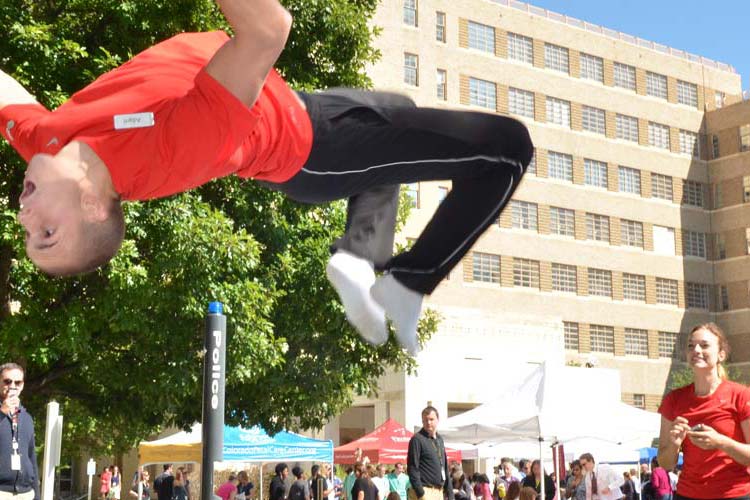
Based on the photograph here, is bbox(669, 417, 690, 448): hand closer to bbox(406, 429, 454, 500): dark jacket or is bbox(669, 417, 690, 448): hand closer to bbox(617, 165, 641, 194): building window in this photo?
bbox(406, 429, 454, 500): dark jacket

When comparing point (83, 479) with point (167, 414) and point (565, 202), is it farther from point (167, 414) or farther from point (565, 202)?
point (167, 414)

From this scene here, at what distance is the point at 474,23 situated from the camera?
51.4 metres

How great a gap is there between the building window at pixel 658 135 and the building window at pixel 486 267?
543 inches

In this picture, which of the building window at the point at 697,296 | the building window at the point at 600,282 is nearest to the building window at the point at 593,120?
the building window at the point at 600,282

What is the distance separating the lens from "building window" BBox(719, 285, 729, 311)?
191ft

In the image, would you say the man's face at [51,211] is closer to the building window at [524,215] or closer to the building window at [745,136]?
the building window at [524,215]

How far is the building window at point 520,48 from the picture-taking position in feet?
173

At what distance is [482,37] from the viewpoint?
170 ft

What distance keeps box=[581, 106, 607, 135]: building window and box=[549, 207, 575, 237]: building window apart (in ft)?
16.5

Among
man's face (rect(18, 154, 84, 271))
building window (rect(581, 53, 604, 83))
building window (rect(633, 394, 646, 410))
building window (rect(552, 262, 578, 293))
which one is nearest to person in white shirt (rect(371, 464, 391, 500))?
man's face (rect(18, 154, 84, 271))

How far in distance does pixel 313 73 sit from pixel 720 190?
156 feet

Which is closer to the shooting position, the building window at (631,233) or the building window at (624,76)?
the building window at (631,233)

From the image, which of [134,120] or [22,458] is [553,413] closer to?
[22,458]

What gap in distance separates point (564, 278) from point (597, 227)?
392 cm
